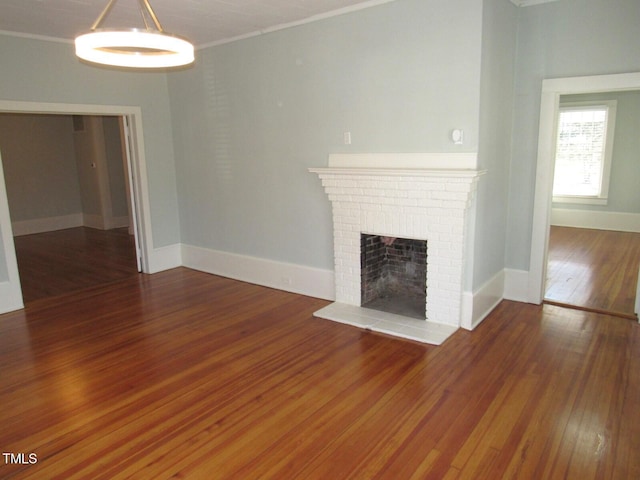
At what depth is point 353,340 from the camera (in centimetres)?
370

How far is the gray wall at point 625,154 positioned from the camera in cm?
722

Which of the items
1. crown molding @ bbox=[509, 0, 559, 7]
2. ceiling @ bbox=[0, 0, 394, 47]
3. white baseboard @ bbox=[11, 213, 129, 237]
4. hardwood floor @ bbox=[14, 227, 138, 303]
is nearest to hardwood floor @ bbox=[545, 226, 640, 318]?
crown molding @ bbox=[509, 0, 559, 7]

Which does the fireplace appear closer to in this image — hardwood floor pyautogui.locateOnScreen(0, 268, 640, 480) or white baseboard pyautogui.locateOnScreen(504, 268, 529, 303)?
hardwood floor pyautogui.locateOnScreen(0, 268, 640, 480)

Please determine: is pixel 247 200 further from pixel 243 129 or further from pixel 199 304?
pixel 199 304

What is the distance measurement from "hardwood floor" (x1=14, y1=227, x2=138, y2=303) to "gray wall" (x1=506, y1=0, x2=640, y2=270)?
181 inches

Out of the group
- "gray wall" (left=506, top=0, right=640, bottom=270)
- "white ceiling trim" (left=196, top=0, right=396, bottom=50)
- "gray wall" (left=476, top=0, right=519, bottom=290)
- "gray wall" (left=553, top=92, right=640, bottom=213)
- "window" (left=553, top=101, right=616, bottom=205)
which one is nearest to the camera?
"gray wall" (left=476, top=0, right=519, bottom=290)

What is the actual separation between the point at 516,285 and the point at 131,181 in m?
4.64

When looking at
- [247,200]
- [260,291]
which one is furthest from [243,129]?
[260,291]

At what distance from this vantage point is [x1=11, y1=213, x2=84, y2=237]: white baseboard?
27.2 ft

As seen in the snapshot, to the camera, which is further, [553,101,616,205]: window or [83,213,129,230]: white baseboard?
[83,213,129,230]: white baseboard

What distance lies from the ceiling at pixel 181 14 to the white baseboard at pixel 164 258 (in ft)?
8.56

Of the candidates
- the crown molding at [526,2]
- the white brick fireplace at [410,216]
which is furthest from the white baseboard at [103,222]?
the crown molding at [526,2]

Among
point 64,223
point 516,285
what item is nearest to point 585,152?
point 516,285

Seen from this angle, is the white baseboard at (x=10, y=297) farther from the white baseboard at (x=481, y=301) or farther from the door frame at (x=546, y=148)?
the door frame at (x=546, y=148)
